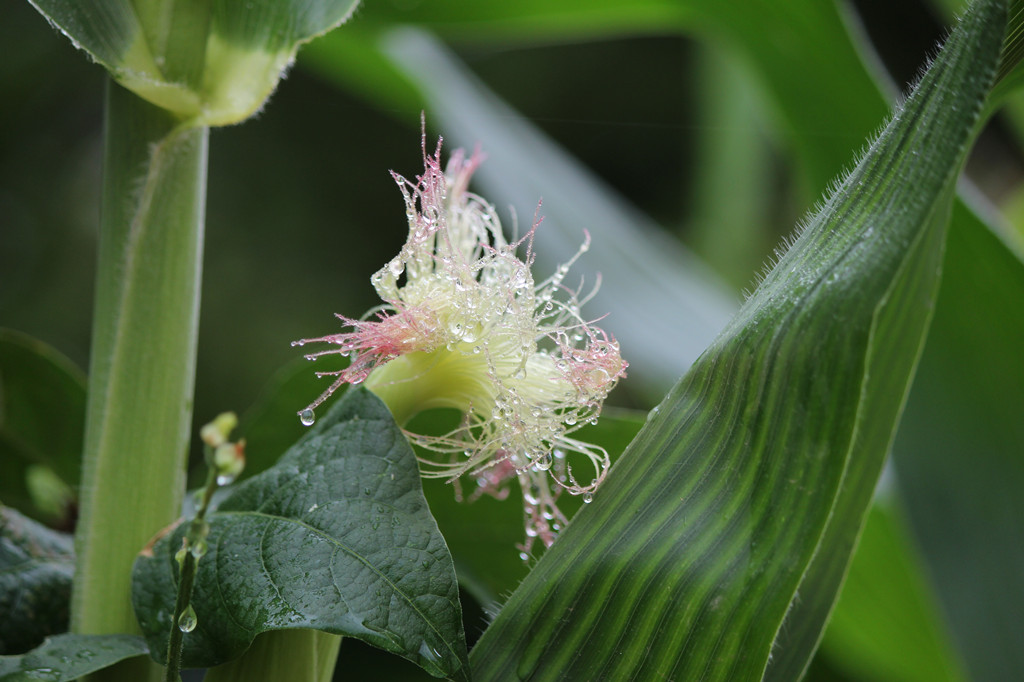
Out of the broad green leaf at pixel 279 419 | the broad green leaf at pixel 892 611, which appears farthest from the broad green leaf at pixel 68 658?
the broad green leaf at pixel 892 611

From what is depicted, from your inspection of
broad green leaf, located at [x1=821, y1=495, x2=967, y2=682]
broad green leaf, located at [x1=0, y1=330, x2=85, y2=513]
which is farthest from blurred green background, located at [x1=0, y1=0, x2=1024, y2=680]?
broad green leaf, located at [x1=0, y1=330, x2=85, y2=513]

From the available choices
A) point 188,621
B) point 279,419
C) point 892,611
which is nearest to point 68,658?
point 188,621

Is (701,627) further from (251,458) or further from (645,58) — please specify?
(645,58)

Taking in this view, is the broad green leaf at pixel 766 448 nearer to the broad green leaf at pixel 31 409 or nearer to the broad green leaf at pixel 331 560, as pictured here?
the broad green leaf at pixel 331 560

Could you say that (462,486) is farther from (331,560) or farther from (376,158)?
(376,158)

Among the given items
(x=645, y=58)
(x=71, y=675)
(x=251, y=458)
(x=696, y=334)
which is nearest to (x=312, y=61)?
(x=696, y=334)
